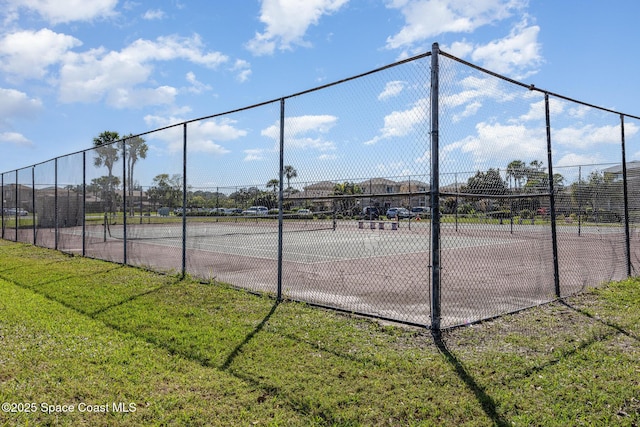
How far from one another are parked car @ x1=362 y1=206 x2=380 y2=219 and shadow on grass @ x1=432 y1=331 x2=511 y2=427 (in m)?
1.99

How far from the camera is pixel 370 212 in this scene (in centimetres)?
627

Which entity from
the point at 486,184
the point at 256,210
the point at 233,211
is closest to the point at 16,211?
the point at 233,211

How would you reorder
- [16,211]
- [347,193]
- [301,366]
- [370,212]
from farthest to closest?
[16,211], [370,212], [347,193], [301,366]

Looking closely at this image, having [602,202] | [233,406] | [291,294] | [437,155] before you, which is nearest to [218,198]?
[291,294]

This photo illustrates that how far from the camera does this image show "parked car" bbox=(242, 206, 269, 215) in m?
7.85

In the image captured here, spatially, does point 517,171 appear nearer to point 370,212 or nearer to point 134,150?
point 370,212

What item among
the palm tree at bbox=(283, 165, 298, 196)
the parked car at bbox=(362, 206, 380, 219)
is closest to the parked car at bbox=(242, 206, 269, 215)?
the palm tree at bbox=(283, 165, 298, 196)

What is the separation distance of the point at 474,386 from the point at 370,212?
3009 millimetres

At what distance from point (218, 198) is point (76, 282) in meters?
2.96

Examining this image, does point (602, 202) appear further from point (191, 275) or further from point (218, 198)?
point (191, 275)

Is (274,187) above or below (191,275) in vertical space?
above

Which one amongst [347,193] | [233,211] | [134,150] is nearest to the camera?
[347,193]

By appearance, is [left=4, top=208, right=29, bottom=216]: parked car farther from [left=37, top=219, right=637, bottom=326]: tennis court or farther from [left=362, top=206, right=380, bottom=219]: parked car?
[left=362, top=206, right=380, bottom=219]: parked car

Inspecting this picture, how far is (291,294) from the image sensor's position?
7.13 metres
